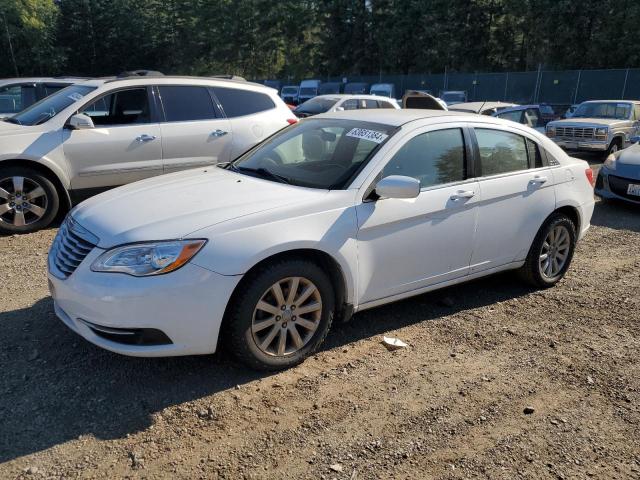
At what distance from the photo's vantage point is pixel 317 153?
432cm

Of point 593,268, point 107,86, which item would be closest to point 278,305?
point 593,268

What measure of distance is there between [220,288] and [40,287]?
8.20ft

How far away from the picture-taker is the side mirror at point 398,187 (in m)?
3.64

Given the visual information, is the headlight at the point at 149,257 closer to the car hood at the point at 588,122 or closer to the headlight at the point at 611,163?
the headlight at the point at 611,163

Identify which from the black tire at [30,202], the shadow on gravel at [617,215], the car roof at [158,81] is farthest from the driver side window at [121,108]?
the shadow on gravel at [617,215]

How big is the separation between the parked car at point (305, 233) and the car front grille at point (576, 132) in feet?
33.1

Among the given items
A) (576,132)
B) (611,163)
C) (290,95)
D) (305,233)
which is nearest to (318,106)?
(576,132)

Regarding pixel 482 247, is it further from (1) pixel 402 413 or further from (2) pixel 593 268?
(2) pixel 593 268

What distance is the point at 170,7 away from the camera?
63.2 meters

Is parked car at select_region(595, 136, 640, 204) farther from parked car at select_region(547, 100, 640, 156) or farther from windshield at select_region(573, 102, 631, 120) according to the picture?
windshield at select_region(573, 102, 631, 120)

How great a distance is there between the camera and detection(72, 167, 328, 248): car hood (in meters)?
3.29

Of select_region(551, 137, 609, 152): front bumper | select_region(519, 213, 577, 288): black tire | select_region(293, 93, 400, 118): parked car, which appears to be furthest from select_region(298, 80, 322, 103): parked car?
select_region(519, 213, 577, 288): black tire

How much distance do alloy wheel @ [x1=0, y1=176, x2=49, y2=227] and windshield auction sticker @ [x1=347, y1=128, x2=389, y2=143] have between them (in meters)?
4.20

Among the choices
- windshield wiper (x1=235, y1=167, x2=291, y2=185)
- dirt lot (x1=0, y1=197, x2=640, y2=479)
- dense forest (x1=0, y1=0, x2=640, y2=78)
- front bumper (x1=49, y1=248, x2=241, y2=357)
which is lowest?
dirt lot (x1=0, y1=197, x2=640, y2=479)
